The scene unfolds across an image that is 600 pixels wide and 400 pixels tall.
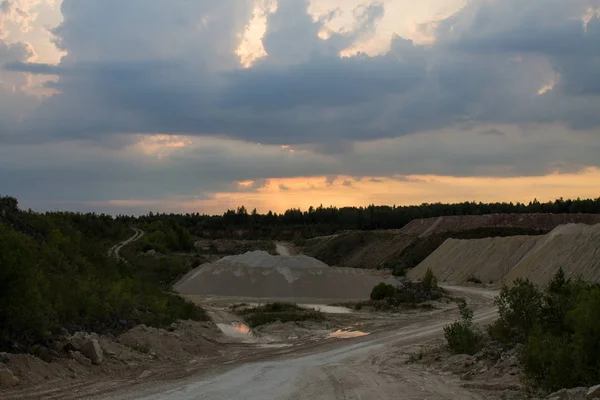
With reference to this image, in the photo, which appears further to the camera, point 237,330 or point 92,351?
point 237,330

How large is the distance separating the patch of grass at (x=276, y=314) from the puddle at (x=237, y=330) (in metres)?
0.51

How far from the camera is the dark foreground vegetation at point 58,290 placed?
14531 millimetres

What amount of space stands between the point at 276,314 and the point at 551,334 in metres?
18.8

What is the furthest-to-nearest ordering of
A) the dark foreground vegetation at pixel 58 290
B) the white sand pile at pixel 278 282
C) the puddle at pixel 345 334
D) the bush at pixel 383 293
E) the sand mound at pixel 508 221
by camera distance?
the sand mound at pixel 508 221, the white sand pile at pixel 278 282, the bush at pixel 383 293, the puddle at pixel 345 334, the dark foreground vegetation at pixel 58 290

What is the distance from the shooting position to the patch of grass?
29344 mm

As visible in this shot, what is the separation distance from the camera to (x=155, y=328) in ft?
67.2

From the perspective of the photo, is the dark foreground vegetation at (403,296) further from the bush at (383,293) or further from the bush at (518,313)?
the bush at (518,313)

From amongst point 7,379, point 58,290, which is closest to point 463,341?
point 7,379

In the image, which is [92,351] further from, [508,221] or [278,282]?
[508,221]

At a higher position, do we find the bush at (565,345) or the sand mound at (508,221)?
the sand mound at (508,221)

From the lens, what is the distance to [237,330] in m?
27.7

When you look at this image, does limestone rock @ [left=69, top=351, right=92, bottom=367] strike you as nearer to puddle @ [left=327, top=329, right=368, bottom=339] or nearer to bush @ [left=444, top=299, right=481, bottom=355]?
bush @ [left=444, top=299, right=481, bottom=355]

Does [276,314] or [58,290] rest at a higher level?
[58,290]

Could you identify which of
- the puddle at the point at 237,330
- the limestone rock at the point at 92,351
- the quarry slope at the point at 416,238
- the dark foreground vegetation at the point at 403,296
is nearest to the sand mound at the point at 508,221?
the quarry slope at the point at 416,238
